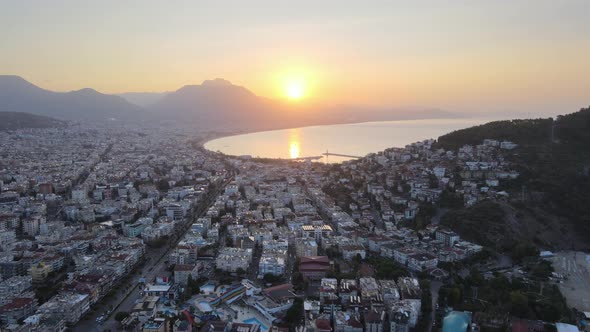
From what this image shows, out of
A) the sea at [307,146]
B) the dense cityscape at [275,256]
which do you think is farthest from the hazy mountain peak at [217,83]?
the dense cityscape at [275,256]

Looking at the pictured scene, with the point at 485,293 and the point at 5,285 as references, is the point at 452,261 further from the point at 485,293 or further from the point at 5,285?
the point at 5,285

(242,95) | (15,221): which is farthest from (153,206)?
(242,95)

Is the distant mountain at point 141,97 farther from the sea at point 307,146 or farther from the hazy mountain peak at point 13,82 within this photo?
the sea at point 307,146

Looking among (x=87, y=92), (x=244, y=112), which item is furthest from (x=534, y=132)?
(x=87, y=92)

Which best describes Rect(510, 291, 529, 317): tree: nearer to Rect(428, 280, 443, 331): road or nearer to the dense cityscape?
the dense cityscape

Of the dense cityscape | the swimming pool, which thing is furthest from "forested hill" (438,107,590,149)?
the swimming pool

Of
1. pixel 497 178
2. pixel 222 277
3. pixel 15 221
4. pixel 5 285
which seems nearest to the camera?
pixel 5 285
